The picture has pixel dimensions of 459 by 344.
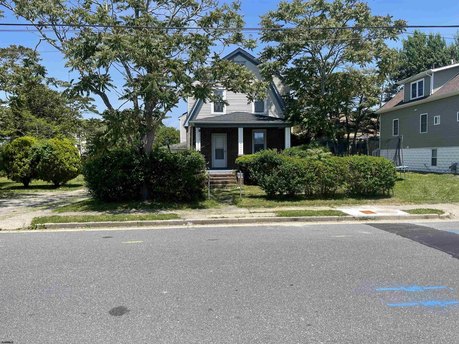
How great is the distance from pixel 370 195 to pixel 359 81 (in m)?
13.5

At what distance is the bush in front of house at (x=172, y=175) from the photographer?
43.8 feet

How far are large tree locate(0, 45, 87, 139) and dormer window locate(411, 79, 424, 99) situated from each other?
2151 centimetres

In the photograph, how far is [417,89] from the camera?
2683cm

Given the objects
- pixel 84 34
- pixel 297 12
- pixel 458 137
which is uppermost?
pixel 297 12

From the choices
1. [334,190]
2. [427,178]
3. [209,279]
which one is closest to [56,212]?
[209,279]

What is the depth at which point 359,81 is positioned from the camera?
84.7 ft

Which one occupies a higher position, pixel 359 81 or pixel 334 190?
pixel 359 81

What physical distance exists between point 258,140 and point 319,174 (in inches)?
441

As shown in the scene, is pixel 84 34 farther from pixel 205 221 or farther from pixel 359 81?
pixel 359 81

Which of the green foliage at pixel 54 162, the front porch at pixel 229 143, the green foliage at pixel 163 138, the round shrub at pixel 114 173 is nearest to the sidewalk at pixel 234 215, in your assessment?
the round shrub at pixel 114 173

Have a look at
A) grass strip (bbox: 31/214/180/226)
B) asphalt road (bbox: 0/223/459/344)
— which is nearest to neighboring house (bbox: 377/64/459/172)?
asphalt road (bbox: 0/223/459/344)

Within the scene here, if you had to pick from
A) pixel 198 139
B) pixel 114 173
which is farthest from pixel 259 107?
pixel 114 173

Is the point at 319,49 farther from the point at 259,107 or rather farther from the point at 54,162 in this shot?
the point at 54,162

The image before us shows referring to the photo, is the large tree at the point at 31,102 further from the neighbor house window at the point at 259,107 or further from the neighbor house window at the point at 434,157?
the neighbor house window at the point at 434,157
